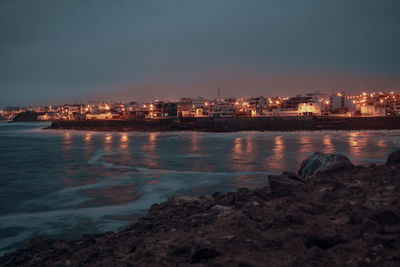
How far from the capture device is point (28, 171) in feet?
64.0

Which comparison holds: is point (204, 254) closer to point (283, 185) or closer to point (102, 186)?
point (283, 185)

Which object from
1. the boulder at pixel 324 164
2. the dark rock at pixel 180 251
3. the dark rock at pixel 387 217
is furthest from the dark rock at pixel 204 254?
the boulder at pixel 324 164

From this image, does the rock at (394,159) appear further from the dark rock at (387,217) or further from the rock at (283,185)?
the dark rock at (387,217)

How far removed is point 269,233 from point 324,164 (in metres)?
5.41

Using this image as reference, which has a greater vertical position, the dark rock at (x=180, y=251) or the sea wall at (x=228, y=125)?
the sea wall at (x=228, y=125)

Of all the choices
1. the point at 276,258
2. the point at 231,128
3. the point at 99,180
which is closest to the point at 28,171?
the point at 99,180

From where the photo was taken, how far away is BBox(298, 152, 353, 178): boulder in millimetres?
8866

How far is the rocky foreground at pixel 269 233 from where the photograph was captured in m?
3.72

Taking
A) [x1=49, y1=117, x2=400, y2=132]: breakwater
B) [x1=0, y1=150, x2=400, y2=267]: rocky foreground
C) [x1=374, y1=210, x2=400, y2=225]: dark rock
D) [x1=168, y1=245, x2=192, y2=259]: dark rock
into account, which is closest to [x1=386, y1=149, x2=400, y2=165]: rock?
[x1=0, y1=150, x2=400, y2=267]: rocky foreground

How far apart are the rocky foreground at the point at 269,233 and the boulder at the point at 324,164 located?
75 cm

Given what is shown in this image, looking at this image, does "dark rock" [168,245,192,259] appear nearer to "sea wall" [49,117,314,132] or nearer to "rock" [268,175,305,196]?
"rock" [268,175,305,196]

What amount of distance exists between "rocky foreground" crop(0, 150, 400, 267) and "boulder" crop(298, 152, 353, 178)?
2.47ft

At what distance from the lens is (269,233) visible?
4.46m

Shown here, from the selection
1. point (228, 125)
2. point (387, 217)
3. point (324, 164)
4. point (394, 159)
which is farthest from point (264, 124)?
point (387, 217)
